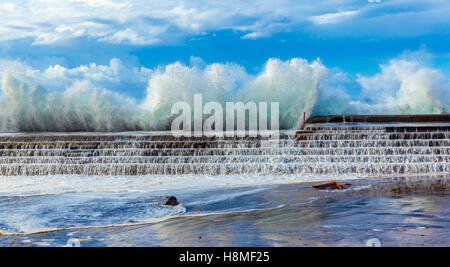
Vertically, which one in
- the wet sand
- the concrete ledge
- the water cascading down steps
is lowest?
the wet sand

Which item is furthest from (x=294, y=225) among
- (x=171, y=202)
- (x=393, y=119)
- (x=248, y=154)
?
(x=393, y=119)

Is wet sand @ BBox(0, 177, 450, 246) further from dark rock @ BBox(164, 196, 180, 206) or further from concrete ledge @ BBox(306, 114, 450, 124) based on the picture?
concrete ledge @ BBox(306, 114, 450, 124)

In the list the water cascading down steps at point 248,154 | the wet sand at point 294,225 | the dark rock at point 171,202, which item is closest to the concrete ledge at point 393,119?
the water cascading down steps at point 248,154

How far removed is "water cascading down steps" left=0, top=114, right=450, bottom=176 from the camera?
35.4 ft

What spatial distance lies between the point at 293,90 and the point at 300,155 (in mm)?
12608

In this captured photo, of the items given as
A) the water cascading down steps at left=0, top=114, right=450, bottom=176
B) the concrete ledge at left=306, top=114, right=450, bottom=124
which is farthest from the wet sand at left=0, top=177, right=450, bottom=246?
the concrete ledge at left=306, top=114, right=450, bottom=124

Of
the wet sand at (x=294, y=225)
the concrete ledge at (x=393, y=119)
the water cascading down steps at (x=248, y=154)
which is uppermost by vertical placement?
the concrete ledge at (x=393, y=119)

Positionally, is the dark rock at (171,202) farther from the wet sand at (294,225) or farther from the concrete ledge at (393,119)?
the concrete ledge at (393,119)

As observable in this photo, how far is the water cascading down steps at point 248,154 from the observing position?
425 inches

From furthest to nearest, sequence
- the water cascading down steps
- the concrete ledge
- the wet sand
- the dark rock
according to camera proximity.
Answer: the concrete ledge → the water cascading down steps → the dark rock → the wet sand

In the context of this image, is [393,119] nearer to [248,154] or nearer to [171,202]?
[248,154]

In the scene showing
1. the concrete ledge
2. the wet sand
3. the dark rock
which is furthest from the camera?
the concrete ledge
